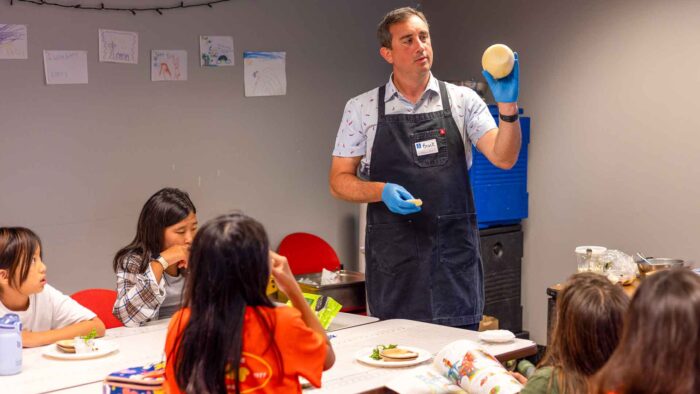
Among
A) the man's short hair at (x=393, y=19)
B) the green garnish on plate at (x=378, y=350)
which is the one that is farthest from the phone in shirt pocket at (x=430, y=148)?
the green garnish on plate at (x=378, y=350)

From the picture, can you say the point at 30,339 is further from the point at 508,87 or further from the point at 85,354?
the point at 508,87

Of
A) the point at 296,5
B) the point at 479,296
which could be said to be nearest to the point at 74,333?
the point at 479,296

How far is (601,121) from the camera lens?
14.9ft

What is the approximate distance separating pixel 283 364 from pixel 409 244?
1324 millimetres

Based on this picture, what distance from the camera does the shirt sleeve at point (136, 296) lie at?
306cm

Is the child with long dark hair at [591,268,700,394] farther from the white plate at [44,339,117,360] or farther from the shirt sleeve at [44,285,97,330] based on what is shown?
the shirt sleeve at [44,285,97,330]

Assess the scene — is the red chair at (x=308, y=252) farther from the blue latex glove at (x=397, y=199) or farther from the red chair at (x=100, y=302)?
the blue latex glove at (x=397, y=199)

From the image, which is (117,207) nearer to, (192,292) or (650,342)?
(192,292)

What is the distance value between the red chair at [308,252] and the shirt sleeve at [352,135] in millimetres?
1702

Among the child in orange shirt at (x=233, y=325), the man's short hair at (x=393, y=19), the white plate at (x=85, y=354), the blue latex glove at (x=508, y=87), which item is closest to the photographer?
the child in orange shirt at (x=233, y=325)

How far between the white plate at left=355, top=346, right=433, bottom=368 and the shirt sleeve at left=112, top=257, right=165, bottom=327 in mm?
959

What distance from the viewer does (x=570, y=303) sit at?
6.01 ft

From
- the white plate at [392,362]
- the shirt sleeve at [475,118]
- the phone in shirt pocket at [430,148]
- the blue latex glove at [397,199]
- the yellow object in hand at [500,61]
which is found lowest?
the white plate at [392,362]

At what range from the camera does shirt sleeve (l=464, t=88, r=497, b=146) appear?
10.1ft
